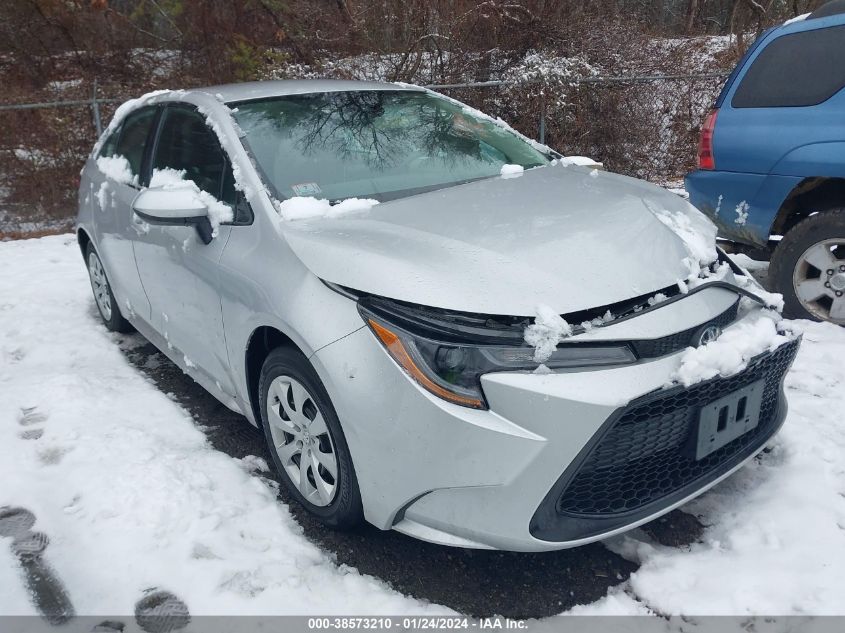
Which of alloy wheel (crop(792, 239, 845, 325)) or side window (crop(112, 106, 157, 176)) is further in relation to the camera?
alloy wheel (crop(792, 239, 845, 325))

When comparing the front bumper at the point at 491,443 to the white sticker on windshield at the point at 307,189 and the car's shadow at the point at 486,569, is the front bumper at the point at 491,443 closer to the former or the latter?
the car's shadow at the point at 486,569

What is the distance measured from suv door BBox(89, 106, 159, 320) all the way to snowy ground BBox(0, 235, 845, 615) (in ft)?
2.12

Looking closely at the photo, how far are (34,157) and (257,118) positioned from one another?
6928 millimetres

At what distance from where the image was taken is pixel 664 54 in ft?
31.3

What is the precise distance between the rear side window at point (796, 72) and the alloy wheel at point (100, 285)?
4208mm

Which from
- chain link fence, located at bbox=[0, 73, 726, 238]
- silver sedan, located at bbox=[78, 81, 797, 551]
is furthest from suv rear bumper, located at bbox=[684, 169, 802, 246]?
chain link fence, located at bbox=[0, 73, 726, 238]

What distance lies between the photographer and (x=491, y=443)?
6.23 ft

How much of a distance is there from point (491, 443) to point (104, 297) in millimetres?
3567

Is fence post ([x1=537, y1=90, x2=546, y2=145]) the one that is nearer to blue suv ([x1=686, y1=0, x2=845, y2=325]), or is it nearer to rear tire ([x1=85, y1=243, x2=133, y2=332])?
blue suv ([x1=686, y1=0, x2=845, y2=325])

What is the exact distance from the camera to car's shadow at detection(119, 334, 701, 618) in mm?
2201

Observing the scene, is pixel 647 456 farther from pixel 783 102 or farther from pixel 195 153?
pixel 783 102

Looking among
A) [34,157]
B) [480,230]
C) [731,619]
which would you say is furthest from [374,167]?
[34,157]

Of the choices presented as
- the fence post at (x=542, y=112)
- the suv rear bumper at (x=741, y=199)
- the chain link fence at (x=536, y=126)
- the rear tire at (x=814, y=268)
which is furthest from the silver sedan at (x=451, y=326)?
the chain link fence at (x=536, y=126)

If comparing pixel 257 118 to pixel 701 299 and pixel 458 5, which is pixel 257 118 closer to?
pixel 701 299
